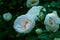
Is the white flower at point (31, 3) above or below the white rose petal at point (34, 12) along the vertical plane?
above

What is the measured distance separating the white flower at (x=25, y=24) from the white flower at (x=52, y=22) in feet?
0.30

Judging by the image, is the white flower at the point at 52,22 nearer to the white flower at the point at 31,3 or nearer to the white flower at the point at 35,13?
the white flower at the point at 35,13

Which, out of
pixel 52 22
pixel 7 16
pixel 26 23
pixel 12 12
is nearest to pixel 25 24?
pixel 26 23

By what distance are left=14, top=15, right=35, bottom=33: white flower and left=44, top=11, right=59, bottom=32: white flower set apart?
0.30 feet

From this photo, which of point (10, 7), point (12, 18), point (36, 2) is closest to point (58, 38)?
point (36, 2)

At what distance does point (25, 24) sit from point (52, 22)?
0.16m

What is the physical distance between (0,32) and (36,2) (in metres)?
0.40

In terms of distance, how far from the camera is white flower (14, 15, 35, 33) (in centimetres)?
125

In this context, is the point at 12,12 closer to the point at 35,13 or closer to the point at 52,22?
the point at 35,13

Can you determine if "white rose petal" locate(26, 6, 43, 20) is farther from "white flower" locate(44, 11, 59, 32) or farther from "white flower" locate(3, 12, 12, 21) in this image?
"white flower" locate(3, 12, 12, 21)

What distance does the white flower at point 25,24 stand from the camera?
4.09 ft

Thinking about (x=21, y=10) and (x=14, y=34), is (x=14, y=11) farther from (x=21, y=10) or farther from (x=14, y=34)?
(x=14, y=34)

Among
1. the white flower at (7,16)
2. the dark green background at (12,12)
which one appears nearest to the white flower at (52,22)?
the dark green background at (12,12)

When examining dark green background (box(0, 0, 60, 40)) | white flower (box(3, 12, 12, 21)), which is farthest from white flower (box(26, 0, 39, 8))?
white flower (box(3, 12, 12, 21))
